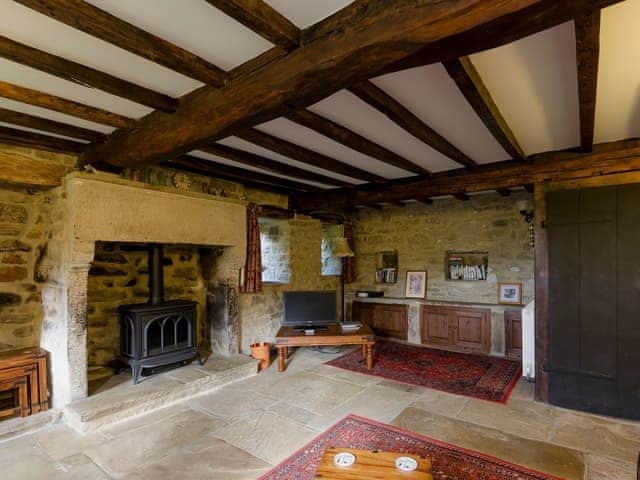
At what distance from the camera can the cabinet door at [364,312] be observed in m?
6.03

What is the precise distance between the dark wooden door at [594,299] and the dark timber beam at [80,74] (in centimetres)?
334

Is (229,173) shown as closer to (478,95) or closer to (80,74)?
(80,74)

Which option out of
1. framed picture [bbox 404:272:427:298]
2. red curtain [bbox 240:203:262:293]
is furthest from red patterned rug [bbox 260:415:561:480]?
framed picture [bbox 404:272:427:298]

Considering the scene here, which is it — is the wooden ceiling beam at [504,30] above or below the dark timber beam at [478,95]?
below

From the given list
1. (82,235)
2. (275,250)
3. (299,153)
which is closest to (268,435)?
(82,235)

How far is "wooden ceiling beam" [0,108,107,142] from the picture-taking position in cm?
242

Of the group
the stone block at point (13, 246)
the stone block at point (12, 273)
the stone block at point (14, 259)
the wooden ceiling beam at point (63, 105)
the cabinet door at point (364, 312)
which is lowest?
the cabinet door at point (364, 312)

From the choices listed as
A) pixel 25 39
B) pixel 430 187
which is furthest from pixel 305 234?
pixel 25 39

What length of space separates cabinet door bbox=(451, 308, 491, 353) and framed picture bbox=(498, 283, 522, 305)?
0.28m

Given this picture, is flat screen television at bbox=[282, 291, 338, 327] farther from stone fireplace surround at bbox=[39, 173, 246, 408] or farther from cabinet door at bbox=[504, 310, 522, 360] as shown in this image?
cabinet door at bbox=[504, 310, 522, 360]

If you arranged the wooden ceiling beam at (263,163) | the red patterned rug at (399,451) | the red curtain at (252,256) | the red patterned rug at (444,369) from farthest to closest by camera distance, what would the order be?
the red curtain at (252,256)
the red patterned rug at (444,369)
the wooden ceiling beam at (263,163)
the red patterned rug at (399,451)

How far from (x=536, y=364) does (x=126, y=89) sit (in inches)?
155

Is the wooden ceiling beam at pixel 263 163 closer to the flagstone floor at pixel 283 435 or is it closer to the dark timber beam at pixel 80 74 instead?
the dark timber beam at pixel 80 74

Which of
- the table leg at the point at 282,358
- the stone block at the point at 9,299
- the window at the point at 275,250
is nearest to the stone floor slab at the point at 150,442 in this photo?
the table leg at the point at 282,358
